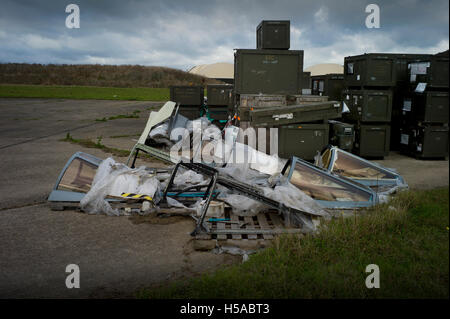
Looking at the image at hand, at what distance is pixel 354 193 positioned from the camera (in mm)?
5352

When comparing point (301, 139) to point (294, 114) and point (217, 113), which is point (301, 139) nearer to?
point (294, 114)

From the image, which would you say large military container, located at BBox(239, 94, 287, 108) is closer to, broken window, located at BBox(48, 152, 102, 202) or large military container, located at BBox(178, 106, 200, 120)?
broken window, located at BBox(48, 152, 102, 202)

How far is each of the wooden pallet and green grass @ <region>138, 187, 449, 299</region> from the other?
49cm

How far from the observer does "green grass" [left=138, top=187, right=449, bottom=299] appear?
3492mm

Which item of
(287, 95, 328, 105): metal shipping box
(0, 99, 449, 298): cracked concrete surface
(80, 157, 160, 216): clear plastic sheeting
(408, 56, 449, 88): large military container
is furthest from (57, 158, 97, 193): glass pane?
(408, 56, 449, 88): large military container

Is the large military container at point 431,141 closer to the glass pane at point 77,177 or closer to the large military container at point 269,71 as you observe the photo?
the large military container at point 269,71

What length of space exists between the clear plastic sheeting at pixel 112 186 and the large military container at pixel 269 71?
17.3 feet

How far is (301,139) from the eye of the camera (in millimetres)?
9039

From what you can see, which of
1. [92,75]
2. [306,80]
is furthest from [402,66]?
[92,75]

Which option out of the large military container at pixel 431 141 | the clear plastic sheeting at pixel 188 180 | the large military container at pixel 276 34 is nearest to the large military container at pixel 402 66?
the large military container at pixel 431 141

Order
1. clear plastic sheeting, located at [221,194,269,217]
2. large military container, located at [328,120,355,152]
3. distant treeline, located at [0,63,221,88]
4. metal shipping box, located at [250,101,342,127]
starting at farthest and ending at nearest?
distant treeline, located at [0,63,221,88]
large military container, located at [328,120,355,152]
metal shipping box, located at [250,101,342,127]
clear plastic sheeting, located at [221,194,269,217]
